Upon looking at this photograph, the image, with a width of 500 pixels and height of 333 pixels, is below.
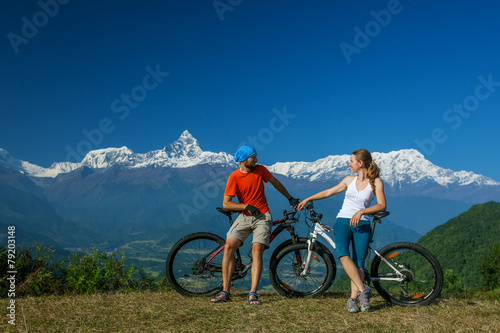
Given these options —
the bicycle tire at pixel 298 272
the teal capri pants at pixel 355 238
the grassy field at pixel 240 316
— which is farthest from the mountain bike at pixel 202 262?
the teal capri pants at pixel 355 238

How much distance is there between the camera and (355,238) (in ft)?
18.4

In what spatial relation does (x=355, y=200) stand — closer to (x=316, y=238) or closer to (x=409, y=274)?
(x=316, y=238)

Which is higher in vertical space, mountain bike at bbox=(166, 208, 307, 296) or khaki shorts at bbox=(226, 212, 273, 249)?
khaki shorts at bbox=(226, 212, 273, 249)

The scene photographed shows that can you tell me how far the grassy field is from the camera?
4.71 metres

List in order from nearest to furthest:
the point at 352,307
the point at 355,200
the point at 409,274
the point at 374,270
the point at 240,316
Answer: the point at 240,316
the point at 352,307
the point at 355,200
the point at 409,274
the point at 374,270

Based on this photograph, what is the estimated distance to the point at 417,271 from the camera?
18.9 ft

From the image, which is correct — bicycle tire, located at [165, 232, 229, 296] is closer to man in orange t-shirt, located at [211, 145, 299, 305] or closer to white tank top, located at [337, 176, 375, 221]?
man in orange t-shirt, located at [211, 145, 299, 305]

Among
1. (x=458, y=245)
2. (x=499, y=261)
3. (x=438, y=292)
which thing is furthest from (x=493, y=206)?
(x=438, y=292)

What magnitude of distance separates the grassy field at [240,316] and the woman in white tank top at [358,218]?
42 cm

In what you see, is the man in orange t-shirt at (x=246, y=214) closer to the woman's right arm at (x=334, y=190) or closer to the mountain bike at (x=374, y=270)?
the woman's right arm at (x=334, y=190)

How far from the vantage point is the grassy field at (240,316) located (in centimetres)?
471

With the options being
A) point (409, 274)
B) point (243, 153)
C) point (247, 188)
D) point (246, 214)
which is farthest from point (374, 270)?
point (243, 153)

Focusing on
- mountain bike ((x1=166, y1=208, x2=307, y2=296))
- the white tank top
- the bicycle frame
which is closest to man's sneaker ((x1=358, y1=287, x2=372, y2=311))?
the bicycle frame

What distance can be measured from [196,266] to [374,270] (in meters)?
2.74
